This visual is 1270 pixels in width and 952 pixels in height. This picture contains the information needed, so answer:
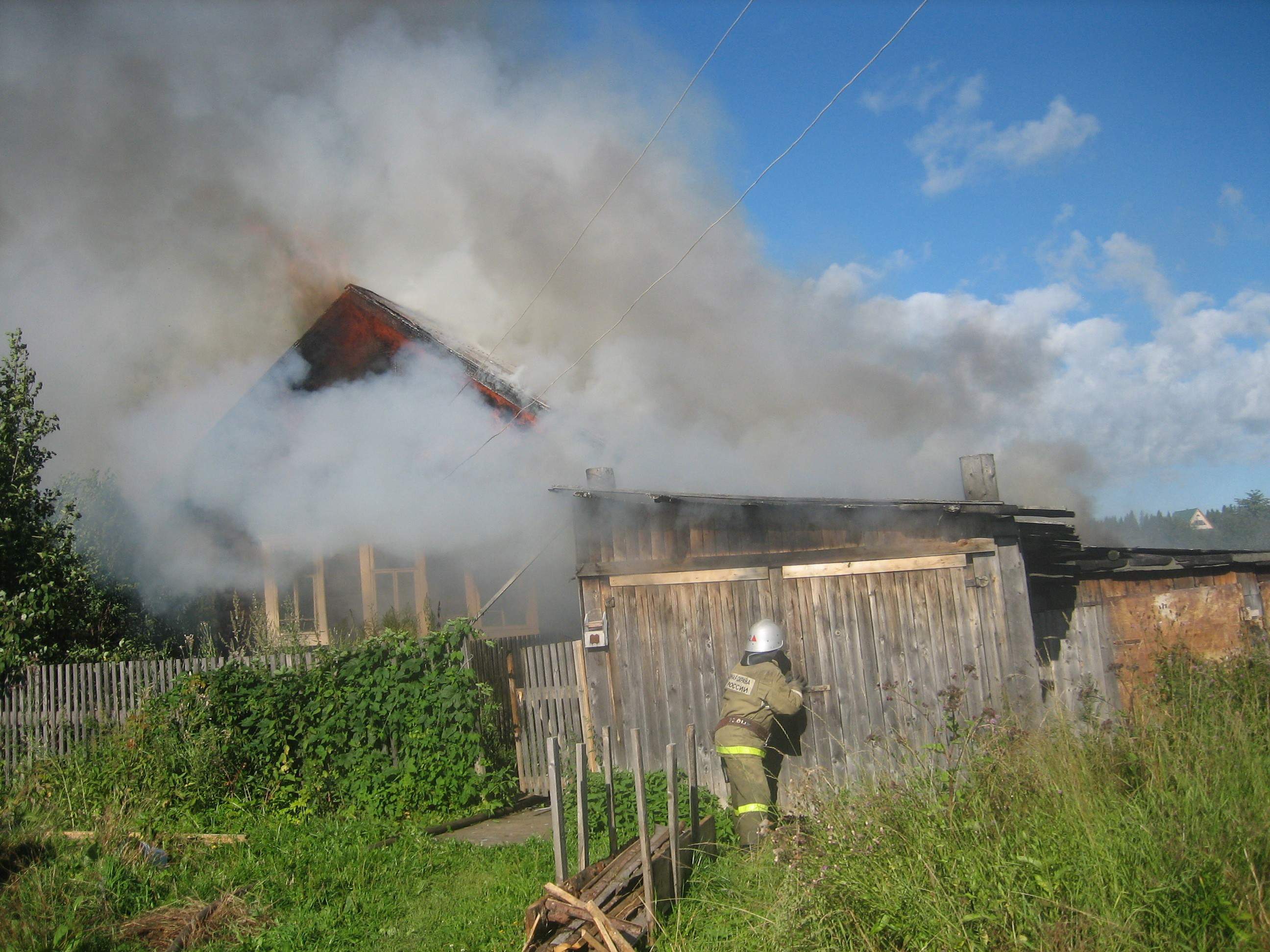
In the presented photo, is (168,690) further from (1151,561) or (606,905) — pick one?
(1151,561)

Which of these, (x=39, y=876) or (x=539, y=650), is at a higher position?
(x=539, y=650)

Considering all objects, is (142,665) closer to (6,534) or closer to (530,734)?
(6,534)

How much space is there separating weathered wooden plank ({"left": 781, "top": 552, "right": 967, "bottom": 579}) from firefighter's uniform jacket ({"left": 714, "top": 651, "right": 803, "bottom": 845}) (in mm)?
924

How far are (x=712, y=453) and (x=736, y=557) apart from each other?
9.90 feet

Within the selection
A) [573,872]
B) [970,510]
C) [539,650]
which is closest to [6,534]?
[539,650]

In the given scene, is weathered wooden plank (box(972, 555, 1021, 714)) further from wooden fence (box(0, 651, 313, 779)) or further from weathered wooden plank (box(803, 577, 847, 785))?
wooden fence (box(0, 651, 313, 779))

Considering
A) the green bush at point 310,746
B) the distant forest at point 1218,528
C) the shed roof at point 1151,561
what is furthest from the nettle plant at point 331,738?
the distant forest at point 1218,528

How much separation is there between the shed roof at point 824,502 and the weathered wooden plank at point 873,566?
38 cm

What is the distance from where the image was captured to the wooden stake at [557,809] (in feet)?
13.8

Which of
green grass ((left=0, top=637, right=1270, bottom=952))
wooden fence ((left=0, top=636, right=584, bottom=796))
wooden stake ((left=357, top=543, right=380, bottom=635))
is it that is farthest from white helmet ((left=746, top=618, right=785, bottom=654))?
wooden stake ((left=357, top=543, right=380, bottom=635))

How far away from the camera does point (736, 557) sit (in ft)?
24.1

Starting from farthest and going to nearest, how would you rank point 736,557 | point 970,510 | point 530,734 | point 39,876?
point 530,734, point 736,557, point 970,510, point 39,876

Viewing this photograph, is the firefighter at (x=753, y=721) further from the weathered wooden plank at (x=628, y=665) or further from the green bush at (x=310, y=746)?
the green bush at (x=310, y=746)

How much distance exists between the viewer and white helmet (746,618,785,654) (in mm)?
6602
